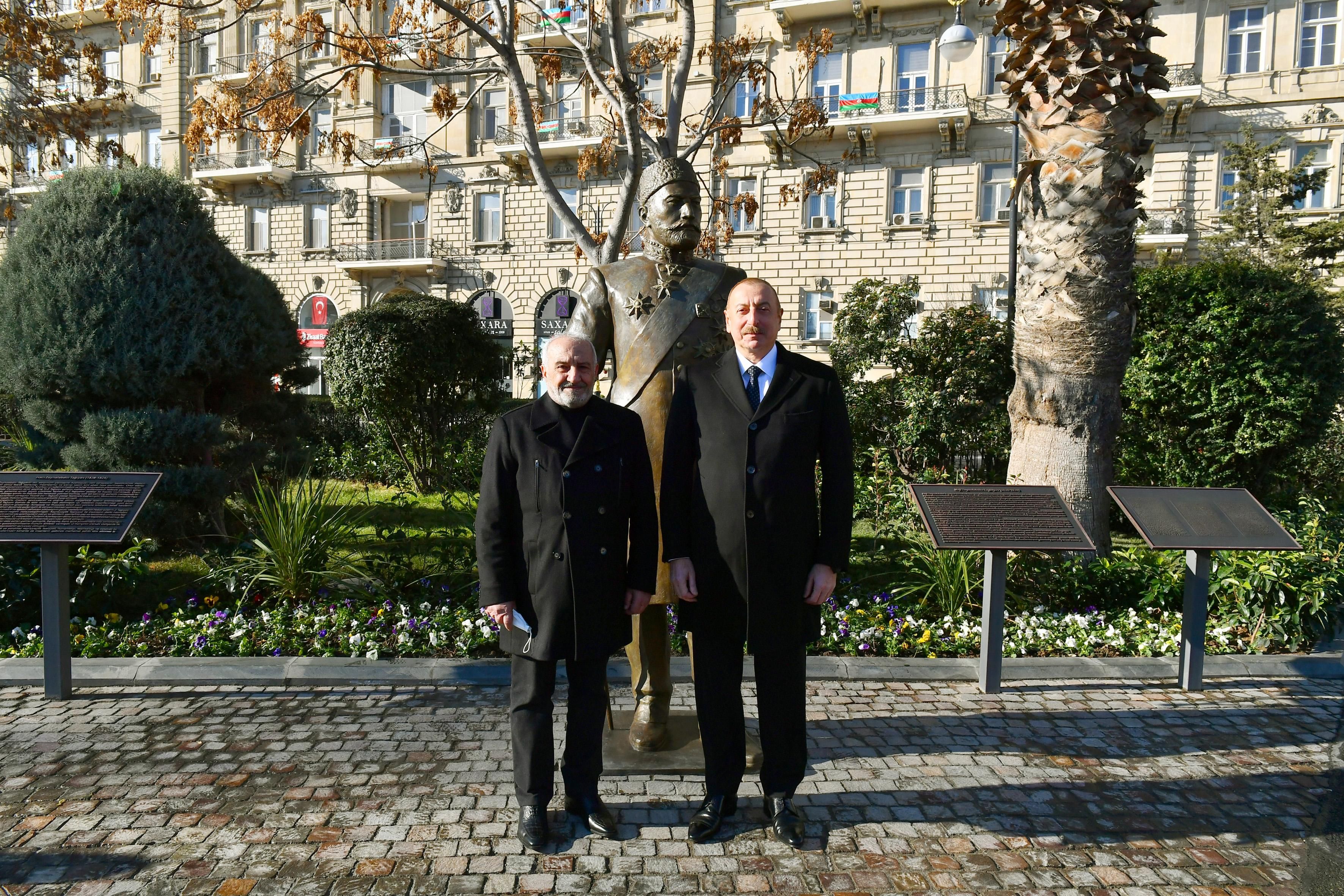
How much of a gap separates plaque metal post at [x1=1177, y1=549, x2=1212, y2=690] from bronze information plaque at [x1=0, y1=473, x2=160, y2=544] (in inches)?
218

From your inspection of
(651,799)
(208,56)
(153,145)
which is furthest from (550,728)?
(153,145)

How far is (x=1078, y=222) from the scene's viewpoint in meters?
6.51

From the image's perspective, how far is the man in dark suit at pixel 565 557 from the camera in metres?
3.18

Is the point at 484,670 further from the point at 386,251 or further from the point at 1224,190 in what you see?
the point at 386,251

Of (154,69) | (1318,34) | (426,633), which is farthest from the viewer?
(154,69)

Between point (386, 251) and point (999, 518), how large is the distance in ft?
101

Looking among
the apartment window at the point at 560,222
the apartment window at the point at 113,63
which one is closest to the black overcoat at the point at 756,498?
the apartment window at the point at 560,222

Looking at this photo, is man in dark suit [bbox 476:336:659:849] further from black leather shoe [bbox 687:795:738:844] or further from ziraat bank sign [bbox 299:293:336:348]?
ziraat bank sign [bbox 299:293:336:348]

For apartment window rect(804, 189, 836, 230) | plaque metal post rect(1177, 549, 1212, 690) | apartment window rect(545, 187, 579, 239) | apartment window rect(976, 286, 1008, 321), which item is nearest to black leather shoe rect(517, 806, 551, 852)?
plaque metal post rect(1177, 549, 1212, 690)

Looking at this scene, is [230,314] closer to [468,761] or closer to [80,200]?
[80,200]

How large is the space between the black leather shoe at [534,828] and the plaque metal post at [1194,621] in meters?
3.65

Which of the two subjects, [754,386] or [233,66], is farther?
[233,66]

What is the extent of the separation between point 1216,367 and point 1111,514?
5.65 ft

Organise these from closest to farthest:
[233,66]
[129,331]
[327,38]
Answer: [129,331]
[327,38]
[233,66]
